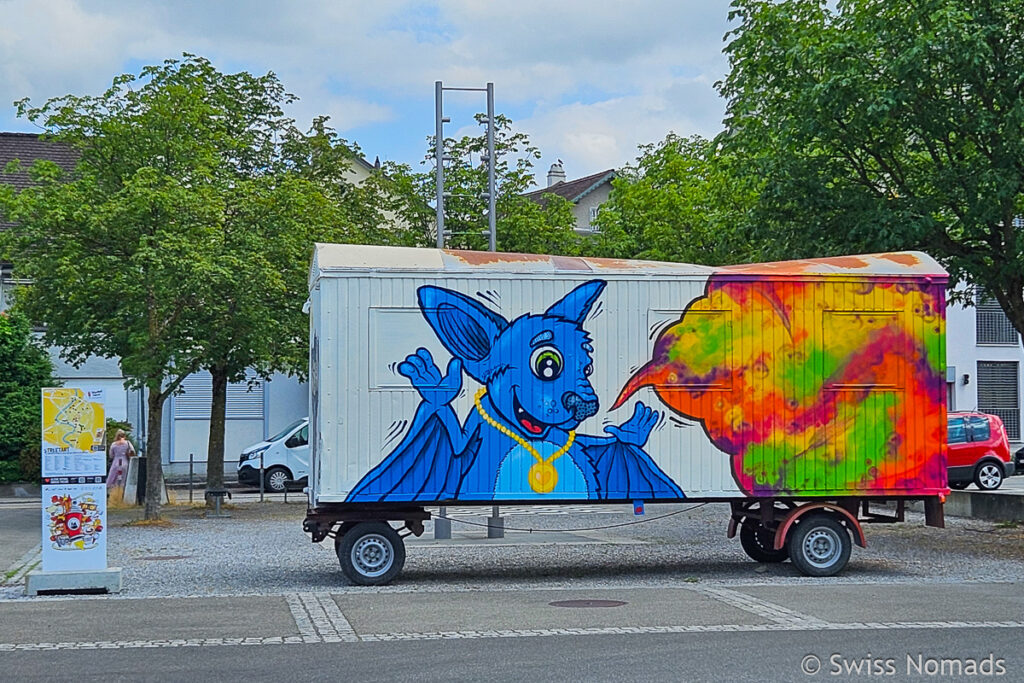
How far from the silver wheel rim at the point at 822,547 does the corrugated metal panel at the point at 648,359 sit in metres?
0.47

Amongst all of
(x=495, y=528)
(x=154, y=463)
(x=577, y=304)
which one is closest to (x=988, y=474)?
(x=495, y=528)

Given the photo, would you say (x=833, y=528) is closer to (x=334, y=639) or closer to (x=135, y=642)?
(x=334, y=639)

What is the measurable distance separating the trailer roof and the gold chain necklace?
142cm

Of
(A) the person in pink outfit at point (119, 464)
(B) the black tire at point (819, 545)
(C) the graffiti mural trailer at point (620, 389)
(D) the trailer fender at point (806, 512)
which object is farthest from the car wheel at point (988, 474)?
(A) the person in pink outfit at point (119, 464)

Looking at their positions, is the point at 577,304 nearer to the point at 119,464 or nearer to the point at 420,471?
the point at 420,471

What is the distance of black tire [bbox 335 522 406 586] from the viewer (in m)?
14.2

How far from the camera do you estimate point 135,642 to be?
33.9 feet

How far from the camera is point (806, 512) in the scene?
14867 millimetres

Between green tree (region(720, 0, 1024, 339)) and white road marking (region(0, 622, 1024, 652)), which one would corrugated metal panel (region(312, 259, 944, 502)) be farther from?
white road marking (region(0, 622, 1024, 652))

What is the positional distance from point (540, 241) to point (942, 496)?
24.7m

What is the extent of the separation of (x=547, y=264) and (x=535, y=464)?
2176mm

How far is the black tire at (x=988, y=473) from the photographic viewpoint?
31.3 metres

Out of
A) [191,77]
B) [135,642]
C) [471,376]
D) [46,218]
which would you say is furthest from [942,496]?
[191,77]

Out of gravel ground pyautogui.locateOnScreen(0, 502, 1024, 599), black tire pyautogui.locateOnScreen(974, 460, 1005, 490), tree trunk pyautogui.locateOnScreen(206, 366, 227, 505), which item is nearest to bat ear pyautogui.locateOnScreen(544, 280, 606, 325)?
gravel ground pyautogui.locateOnScreen(0, 502, 1024, 599)
